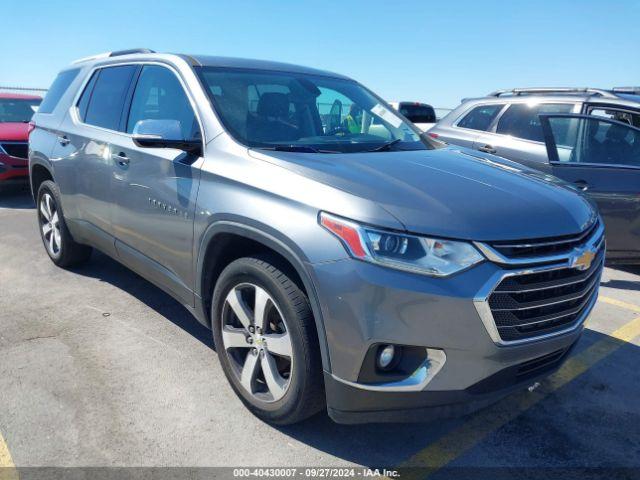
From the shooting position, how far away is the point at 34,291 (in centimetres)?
448

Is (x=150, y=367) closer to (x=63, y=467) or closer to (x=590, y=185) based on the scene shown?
(x=63, y=467)

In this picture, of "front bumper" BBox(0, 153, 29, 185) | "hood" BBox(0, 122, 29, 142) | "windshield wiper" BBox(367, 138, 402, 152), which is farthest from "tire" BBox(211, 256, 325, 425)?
"hood" BBox(0, 122, 29, 142)

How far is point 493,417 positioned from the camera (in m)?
2.86

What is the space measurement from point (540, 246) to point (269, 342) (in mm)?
1295

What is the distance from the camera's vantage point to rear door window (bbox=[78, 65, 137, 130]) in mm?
3816

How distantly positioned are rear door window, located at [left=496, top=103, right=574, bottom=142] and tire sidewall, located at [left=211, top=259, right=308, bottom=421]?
4.13 m

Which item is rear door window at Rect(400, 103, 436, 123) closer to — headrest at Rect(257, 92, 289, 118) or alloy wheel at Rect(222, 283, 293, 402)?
headrest at Rect(257, 92, 289, 118)

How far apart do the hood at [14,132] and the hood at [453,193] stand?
735cm

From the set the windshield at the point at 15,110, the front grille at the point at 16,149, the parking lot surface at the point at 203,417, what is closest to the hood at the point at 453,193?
the parking lot surface at the point at 203,417

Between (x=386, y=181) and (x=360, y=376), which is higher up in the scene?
(x=386, y=181)

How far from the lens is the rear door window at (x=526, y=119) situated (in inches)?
221

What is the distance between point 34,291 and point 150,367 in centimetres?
189

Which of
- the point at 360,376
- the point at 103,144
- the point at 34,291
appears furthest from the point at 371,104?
the point at 34,291

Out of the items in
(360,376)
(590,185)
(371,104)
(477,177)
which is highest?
(371,104)
